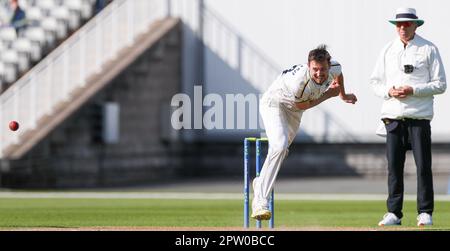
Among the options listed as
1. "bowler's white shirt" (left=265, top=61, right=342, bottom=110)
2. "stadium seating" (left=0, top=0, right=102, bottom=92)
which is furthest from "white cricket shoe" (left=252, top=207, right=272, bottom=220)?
"stadium seating" (left=0, top=0, right=102, bottom=92)

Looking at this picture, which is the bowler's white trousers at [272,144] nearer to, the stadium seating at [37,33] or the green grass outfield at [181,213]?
the green grass outfield at [181,213]

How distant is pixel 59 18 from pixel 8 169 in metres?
Answer: 7.11

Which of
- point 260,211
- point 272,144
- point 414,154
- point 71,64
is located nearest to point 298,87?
point 272,144

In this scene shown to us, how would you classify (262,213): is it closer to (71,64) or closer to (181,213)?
(181,213)

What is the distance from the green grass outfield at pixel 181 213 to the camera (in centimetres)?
1606

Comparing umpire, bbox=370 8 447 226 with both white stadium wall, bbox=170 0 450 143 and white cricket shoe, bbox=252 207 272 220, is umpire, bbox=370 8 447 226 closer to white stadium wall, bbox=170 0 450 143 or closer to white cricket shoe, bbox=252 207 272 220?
white cricket shoe, bbox=252 207 272 220

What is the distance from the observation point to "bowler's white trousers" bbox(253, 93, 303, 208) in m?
14.1

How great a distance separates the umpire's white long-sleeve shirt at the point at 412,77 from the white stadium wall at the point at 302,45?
1712cm

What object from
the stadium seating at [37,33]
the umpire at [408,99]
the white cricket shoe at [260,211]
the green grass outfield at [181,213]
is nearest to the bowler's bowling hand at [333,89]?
the umpire at [408,99]

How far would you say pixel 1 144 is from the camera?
27031 millimetres

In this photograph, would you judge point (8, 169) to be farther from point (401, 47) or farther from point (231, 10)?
point (401, 47)

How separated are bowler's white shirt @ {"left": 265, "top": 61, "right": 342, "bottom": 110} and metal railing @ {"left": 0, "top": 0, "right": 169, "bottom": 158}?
13.4 m
